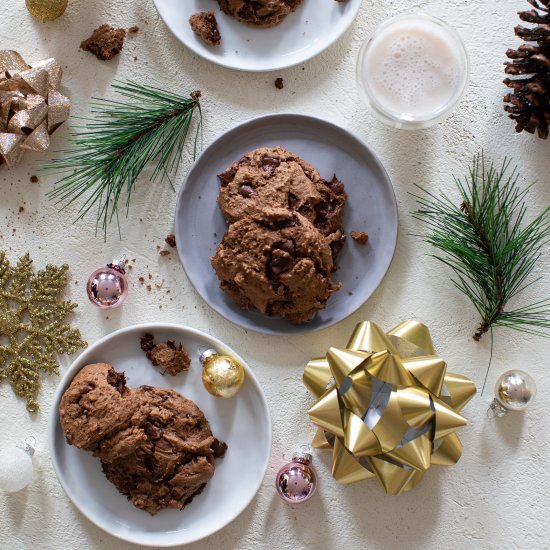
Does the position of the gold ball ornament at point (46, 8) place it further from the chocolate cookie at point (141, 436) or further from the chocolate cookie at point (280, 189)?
the chocolate cookie at point (141, 436)

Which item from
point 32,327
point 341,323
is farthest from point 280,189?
point 32,327

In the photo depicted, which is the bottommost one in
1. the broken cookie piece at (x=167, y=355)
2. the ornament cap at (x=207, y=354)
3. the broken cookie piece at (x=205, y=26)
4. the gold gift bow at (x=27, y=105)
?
the broken cookie piece at (x=167, y=355)

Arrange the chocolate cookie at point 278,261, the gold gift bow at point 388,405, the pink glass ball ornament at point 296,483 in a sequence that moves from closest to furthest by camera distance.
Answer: the gold gift bow at point 388,405, the chocolate cookie at point 278,261, the pink glass ball ornament at point 296,483

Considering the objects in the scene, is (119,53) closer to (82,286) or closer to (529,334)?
(82,286)

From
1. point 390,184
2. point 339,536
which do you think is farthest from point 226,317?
point 339,536

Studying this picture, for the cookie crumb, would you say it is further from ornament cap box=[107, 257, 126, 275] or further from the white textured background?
ornament cap box=[107, 257, 126, 275]

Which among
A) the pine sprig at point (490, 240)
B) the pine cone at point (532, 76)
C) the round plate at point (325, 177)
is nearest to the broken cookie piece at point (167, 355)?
the round plate at point (325, 177)

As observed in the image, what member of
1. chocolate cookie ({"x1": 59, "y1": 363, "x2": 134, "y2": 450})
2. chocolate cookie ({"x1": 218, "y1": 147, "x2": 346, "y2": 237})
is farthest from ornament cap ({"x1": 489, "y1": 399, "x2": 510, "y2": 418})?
chocolate cookie ({"x1": 59, "y1": 363, "x2": 134, "y2": 450})
